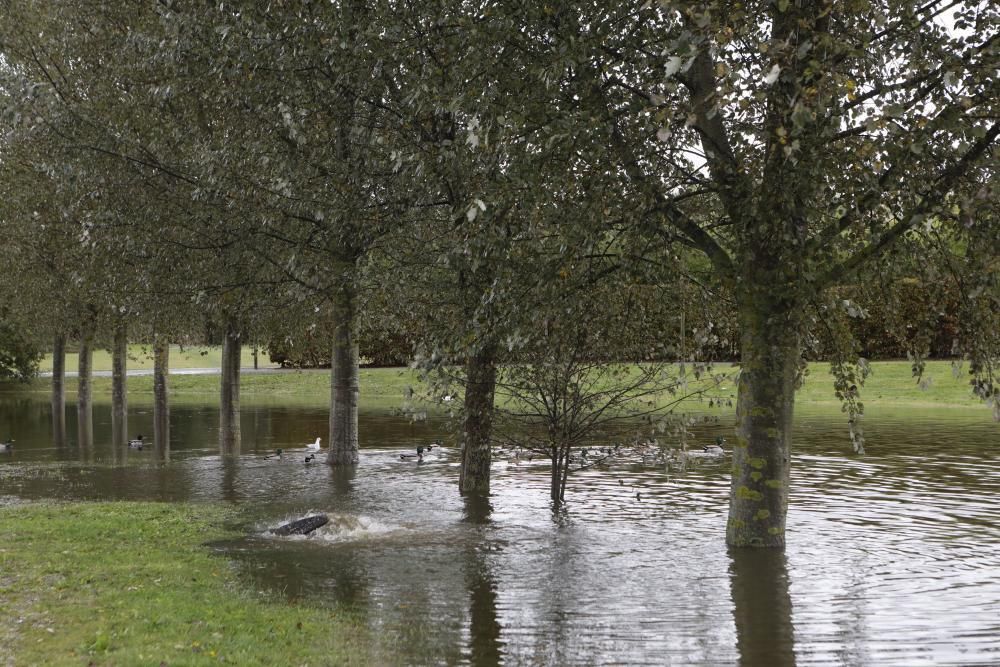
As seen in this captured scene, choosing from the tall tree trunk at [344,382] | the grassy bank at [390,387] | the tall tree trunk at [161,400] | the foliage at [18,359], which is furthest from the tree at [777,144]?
the foliage at [18,359]


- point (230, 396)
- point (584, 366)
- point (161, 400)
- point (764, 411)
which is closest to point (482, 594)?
point (764, 411)

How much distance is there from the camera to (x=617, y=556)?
15.4m

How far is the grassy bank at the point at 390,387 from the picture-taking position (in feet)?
173

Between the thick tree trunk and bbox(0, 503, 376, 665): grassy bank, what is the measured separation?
6.50 m

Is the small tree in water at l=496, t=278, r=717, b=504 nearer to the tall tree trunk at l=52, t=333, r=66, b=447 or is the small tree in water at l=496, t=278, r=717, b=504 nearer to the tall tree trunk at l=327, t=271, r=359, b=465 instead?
the tall tree trunk at l=327, t=271, r=359, b=465

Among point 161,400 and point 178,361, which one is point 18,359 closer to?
point 178,361

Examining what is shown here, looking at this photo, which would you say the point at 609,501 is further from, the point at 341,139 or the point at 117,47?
the point at 117,47

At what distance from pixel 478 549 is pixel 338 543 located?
2394 mm

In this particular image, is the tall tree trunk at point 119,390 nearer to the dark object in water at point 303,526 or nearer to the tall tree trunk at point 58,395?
the tall tree trunk at point 58,395

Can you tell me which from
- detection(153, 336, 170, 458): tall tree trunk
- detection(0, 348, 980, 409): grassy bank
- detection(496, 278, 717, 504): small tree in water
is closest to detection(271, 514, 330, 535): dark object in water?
detection(496, 278, 717, 504): small tree in water

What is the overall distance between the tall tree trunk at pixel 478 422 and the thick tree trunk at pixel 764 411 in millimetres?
5398


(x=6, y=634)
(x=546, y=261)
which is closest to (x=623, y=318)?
(x=546, y=261)

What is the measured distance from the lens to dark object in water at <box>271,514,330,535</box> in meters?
16.7

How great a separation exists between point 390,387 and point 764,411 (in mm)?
52399
